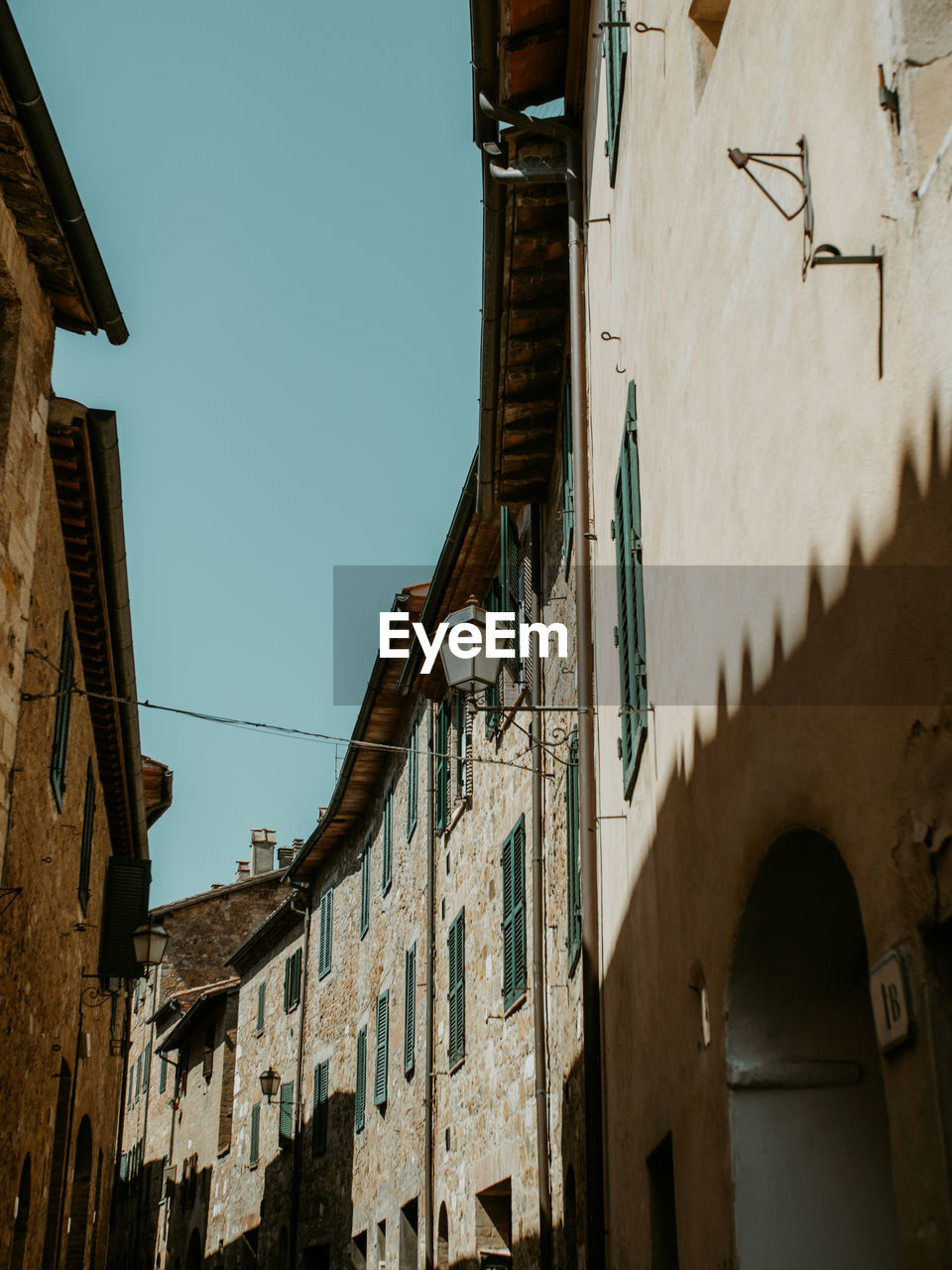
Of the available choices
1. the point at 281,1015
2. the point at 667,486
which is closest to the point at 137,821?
the point at 281,1015

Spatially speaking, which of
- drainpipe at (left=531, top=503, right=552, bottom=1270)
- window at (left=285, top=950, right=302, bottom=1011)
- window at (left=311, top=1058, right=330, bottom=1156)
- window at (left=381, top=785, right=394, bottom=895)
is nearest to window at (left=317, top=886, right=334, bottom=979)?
window at (left=285, top=950, right=302, bottom=1011)

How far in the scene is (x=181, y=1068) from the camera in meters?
33.0

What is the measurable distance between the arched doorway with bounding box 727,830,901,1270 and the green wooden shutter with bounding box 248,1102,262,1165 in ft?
75.5

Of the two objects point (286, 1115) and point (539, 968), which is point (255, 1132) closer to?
point (286, 1115)

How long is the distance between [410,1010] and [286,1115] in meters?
8.52

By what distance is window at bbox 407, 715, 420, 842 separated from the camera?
1728 centimetres


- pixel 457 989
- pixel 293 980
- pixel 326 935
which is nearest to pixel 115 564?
pixel 457 989

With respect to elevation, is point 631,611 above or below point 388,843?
below

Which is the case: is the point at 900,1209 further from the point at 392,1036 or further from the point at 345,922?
the point at 345,922

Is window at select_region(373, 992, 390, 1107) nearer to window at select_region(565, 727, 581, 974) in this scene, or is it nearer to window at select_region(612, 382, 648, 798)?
window at select_region(565, 727, 581, 974)

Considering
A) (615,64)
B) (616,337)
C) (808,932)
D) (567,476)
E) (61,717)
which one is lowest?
(808,932)

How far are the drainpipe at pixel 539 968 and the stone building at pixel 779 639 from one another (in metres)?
1.86

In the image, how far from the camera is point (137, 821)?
59.8ft

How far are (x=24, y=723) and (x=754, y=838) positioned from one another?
6.49 meters
